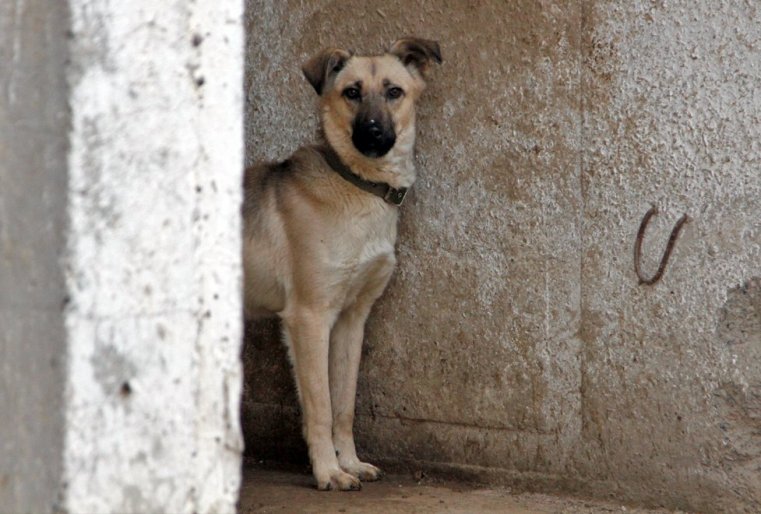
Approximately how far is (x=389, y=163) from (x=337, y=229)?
1.36ft

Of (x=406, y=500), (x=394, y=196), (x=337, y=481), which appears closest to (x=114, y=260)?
(x=406, y=500)

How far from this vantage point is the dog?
492 cm

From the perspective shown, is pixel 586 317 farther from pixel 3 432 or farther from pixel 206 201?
pixel 3 432

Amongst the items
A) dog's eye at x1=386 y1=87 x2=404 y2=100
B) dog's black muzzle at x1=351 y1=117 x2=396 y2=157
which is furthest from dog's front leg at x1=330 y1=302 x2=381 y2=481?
dog's eye at x1=386 y1=87 x2=404 y2=100

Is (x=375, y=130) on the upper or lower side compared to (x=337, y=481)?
upper

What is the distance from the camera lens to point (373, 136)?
Result: 4.88 m

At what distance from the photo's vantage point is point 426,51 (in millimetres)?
4867

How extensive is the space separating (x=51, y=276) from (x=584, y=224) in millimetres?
2737

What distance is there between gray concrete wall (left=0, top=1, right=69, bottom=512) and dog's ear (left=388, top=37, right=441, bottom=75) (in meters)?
2.92

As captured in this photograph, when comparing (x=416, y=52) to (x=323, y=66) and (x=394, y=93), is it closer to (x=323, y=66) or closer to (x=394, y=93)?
(x=394, y=93)

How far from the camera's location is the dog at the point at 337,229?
4922mm

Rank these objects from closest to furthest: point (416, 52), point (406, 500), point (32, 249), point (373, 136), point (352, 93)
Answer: point (32, 249)
point (406, 500)
point (373, 136)
point (416, 52)
point (352, 93)

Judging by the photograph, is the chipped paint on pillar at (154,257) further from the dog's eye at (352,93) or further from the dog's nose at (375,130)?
the dog's eye at (352,93)

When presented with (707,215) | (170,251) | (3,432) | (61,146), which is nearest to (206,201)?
(170,251)
